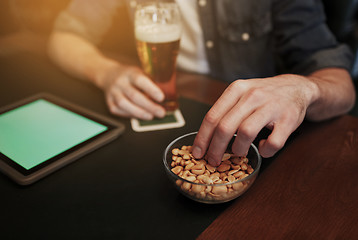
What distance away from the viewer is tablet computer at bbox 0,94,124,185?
1.90ft

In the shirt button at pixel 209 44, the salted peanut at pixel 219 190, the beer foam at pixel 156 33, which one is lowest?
the shirt button at pixel 209 44

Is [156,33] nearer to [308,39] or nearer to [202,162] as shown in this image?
[202,162]

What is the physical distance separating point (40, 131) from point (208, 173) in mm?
411

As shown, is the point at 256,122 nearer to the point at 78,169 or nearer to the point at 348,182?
the point at 348,182

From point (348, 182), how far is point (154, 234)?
37cm

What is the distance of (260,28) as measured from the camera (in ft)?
3.78

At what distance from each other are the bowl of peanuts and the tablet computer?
194 millimetres

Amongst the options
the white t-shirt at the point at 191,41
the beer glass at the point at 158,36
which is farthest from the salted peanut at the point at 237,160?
the white t-shirt at the point at 191,41

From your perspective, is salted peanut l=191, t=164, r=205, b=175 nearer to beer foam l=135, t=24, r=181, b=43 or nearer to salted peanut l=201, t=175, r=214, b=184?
salted peanut l=201, t=175, r=214, b=184

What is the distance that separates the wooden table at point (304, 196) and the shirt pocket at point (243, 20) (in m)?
0.56

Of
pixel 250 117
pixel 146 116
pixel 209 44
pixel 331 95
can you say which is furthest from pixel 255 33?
pixel 250 117

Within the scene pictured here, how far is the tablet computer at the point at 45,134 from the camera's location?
1.90 ft

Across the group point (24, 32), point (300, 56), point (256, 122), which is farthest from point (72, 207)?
point (24, 32)

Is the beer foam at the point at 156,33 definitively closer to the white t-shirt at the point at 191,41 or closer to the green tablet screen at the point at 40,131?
the green tablet screen at the point at 40,131
